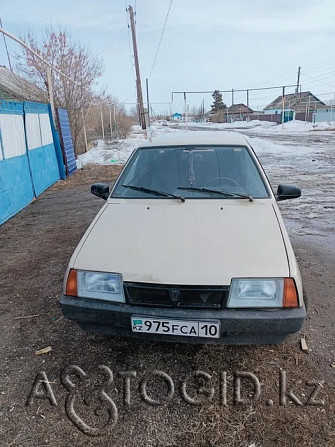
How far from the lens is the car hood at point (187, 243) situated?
225 cm

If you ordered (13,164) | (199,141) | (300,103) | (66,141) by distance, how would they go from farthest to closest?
(300,103) < (66,141) < (13,164) < (199,141)

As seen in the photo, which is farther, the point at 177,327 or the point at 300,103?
the point at 300,103

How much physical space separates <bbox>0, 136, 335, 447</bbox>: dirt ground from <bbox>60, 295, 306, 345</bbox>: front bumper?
38 cm

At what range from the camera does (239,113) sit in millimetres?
67062

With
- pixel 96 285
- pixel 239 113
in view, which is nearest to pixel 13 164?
pixel 96 285

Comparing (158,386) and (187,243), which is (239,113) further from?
(158,386)

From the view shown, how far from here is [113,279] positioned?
235 cm

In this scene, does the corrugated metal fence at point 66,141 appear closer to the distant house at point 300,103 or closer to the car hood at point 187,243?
the car hood at point 187,243

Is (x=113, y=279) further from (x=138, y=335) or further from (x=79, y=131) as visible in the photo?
(x=79, y=131)

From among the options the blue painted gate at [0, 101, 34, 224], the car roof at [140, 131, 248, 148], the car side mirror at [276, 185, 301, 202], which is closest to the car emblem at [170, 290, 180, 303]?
the car side mirror at [276, 185, 301, 202]

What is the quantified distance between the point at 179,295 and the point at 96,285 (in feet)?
2.02

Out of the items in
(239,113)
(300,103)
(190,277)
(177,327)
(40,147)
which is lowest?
(177,327)

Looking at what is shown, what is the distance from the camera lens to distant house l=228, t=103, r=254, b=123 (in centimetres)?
6241

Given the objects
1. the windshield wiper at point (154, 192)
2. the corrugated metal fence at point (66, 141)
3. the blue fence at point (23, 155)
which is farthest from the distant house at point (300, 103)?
the windshield wiper at point (154, 192)
